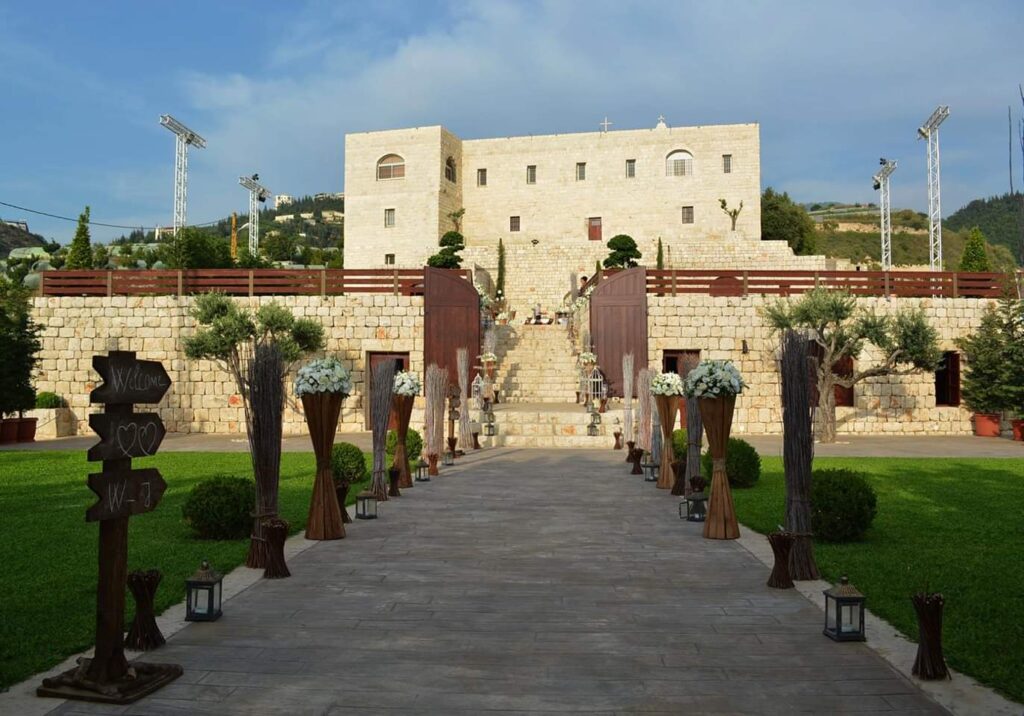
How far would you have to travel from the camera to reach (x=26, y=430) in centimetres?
1900

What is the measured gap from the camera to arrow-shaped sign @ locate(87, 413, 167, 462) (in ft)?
12.5

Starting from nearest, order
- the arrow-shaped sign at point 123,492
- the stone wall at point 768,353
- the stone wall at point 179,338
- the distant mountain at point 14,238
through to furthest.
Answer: the arrow-shaped sign at point 123,492 < the stone wall at point 768,353 < the stone wall at point 179,338 < the distant mountain at point 14,238

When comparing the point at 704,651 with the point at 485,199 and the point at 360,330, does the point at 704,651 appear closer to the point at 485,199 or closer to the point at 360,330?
the point at 360,330

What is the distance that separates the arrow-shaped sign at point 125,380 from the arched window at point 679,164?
4551 centimetres

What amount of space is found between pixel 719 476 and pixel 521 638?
3690 mm

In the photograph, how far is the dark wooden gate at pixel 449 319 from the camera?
21.4 m

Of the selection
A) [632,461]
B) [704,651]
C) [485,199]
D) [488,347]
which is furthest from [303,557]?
[485,199]

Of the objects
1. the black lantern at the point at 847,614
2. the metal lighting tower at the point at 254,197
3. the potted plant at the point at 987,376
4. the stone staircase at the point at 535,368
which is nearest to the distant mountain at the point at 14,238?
the metal lighting tower at the point at 254,197

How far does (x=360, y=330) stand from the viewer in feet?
70.9

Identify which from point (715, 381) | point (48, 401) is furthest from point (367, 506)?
point (48, 401)

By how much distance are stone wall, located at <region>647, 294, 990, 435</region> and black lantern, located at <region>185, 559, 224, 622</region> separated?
1745 centimetres

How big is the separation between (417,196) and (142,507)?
148ft

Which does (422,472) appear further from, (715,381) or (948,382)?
(948,382)

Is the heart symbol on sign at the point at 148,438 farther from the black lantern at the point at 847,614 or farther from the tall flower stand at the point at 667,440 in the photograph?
the tall flower stand at the point at 667,440
